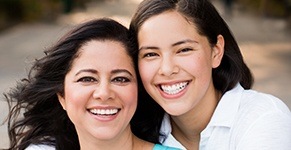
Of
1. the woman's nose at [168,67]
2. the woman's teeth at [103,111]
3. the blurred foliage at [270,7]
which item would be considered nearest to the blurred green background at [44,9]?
the blurred foliage at [270,7]

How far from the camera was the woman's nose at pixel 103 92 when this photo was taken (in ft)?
8.08

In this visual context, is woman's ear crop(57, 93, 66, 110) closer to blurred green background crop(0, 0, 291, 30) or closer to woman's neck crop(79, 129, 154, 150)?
woman's neck crop(79, 129, 154, 150)

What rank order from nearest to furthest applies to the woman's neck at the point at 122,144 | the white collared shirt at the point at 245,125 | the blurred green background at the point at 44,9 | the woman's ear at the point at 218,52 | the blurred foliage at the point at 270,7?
the white collared shirt at the point at 245,125 < the woman's neck at the point at 122,144 < the woman's ear at the point at 218,52 < the blurred foliage at the point at 270,7 < the blurred green background at the point at 44,9

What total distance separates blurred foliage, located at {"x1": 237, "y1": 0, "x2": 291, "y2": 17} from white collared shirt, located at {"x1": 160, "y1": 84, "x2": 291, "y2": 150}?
27.2 ft

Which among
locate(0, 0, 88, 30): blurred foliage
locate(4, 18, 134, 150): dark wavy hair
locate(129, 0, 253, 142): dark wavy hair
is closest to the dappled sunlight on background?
locate(0, 0, 88, 30): blurred foliage

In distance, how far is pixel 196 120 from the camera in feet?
9.57

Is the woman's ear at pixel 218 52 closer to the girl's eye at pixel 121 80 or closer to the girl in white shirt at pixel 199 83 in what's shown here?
the girl in white shirt at pixel 199 83

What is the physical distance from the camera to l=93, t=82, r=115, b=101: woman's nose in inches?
97.0

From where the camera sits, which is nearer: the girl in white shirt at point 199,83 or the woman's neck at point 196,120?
the girl in white shirt at point 199,83

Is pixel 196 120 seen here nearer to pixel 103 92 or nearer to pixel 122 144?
pixel 122 144

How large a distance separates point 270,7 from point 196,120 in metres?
9.12

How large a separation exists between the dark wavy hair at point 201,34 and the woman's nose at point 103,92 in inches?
11.1

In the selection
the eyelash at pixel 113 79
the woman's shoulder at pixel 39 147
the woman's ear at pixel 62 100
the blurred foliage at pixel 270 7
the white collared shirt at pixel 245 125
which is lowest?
the blurred foliage at pixel 270 7

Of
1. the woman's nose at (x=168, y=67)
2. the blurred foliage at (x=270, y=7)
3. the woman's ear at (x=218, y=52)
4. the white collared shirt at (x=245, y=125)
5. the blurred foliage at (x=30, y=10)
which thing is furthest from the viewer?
the blurred foliage at (x=30, y=10)
